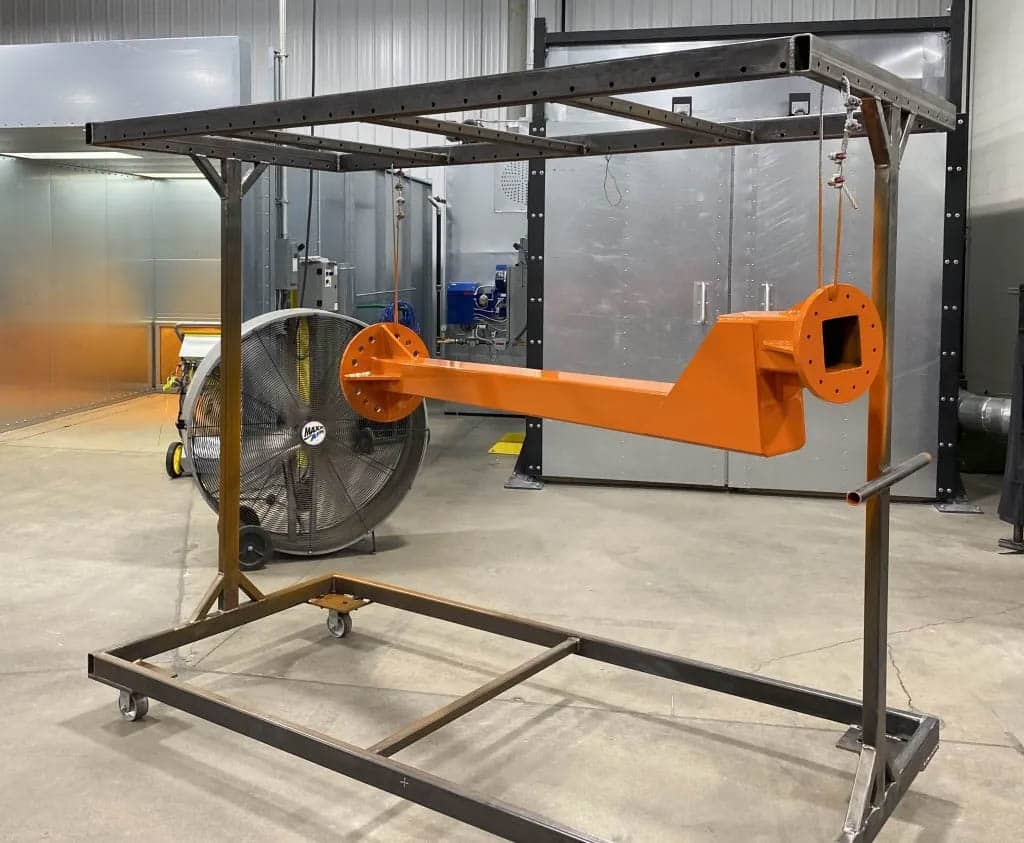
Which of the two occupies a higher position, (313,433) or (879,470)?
(879,470)

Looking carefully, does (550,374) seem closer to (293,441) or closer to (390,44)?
(293,441)

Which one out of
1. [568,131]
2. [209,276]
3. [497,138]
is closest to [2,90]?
[209,276]

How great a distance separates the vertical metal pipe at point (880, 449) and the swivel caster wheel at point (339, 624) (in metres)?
2.09

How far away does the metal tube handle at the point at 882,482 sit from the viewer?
88.8 inches

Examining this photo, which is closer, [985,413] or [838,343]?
[838,343]

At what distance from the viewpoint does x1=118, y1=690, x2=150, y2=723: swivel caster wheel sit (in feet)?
10.9

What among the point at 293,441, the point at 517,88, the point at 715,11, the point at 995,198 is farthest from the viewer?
the point at 715,11

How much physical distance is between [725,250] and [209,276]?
256 inches

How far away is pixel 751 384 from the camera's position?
2.54 m

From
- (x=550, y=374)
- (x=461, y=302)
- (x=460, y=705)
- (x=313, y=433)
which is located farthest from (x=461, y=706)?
(x=461, y=302)

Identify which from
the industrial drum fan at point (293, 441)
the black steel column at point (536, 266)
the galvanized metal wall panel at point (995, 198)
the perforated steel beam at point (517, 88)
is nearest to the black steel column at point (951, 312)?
the galvanized metal wall panel at point (995, 198)

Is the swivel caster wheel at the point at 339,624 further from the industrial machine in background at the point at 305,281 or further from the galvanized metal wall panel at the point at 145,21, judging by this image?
the galvanized metal wall panel at the point at 145,21

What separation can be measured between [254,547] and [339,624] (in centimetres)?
107

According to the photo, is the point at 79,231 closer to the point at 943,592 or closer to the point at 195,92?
the point at 195,92
